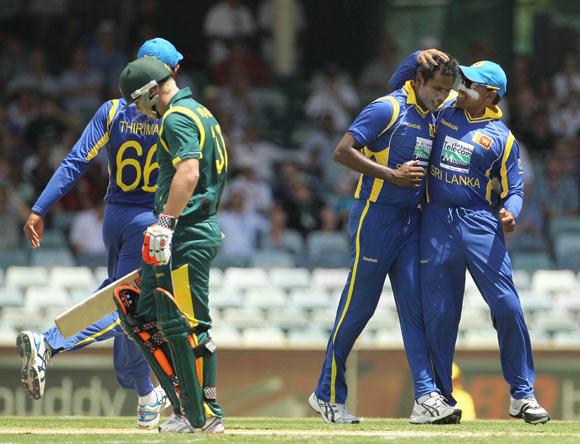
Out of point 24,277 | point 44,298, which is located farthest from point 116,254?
point 24,277

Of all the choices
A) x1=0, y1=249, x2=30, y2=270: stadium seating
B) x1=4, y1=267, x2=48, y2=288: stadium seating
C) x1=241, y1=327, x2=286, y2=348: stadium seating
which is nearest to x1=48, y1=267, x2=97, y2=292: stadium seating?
x1=4, y1=267, x2=48, y2=288: stadium seating

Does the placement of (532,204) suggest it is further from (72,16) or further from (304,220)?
(72,16)

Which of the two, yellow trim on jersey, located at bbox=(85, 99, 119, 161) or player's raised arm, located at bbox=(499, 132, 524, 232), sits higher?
yellow trim on jersey, located at bbox=(85, 99, 119, 161)

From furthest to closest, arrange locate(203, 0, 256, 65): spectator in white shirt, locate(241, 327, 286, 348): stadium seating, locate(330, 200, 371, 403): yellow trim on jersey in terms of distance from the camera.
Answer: locate(203, 0, 256, 65): spectator in white shirt < locate(241, 327, 286, 348): stadium seating < locate(330, 200, 371, 403): yellow trim on jersey

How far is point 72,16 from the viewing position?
62.3ft

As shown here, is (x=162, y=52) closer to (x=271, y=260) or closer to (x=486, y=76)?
(x=486, y=76)

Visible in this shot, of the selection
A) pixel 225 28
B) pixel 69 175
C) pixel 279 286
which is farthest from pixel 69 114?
pixel 69 175

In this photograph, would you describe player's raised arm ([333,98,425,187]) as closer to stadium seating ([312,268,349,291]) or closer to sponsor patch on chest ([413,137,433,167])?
sponsor patch on chest ([413,137,433,167])

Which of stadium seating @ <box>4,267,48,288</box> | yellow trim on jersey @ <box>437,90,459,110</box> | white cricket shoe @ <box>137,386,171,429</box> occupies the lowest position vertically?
white cricket shoe @ <box>137,386,171,429</box>

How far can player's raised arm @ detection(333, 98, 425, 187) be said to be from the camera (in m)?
7.83

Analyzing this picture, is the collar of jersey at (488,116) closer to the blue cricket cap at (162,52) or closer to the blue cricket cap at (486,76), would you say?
the blue cricket cap at (486,76)

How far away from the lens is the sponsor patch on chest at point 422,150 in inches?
314

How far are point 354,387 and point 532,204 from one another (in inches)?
185

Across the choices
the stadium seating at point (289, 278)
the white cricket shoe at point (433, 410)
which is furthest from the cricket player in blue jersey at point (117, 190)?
the stadium seating at point (289, 278)
